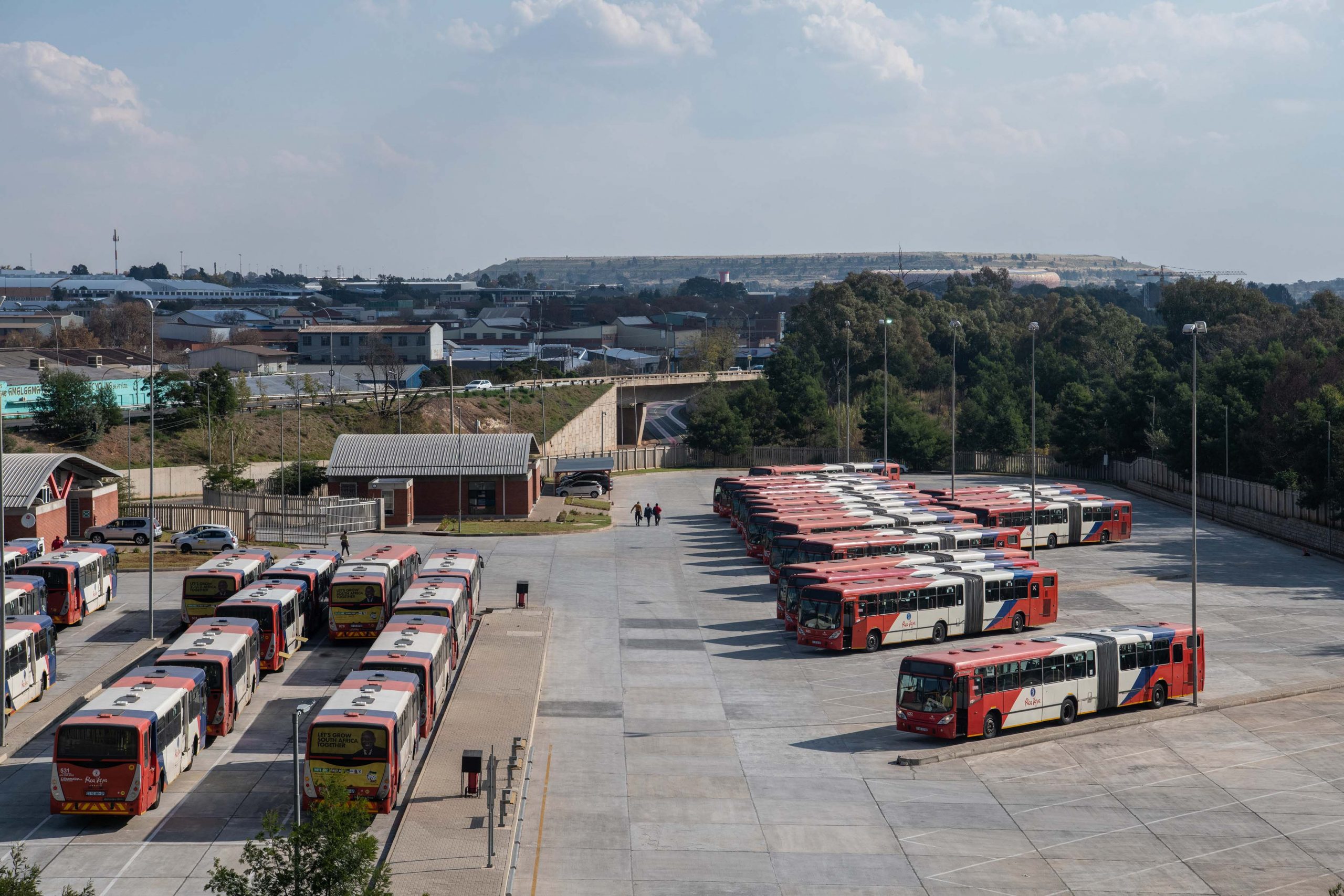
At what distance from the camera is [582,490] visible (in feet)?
301

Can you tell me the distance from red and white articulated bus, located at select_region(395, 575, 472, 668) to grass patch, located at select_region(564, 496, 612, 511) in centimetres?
3852

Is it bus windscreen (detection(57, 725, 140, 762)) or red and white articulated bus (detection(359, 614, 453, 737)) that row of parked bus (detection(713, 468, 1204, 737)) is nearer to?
red and white articulated bus (detection(359, 614, 453, 737))

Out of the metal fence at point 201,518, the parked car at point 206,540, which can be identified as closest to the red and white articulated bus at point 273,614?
the parked car at point 206,540

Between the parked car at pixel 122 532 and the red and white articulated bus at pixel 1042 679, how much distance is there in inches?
1650

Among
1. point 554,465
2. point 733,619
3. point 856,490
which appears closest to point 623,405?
point 554,465

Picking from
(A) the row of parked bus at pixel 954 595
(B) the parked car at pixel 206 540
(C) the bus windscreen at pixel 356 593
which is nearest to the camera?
(A) the row of parked bus at pixel 954 595

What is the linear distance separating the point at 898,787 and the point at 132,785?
16610 millimetres

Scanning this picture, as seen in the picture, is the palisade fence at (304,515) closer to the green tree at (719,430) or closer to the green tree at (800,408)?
the green tree at (719,430)

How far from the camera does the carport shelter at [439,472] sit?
251ft

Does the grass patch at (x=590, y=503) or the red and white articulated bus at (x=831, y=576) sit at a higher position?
the red and white articulated bus at (x=831, y=576)

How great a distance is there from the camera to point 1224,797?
3116 centimetres

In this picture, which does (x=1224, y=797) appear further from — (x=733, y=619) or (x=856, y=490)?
(x=856, y=490)

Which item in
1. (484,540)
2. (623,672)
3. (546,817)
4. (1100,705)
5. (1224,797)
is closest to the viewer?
(546,817)

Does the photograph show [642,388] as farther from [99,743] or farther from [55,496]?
[99,743]
